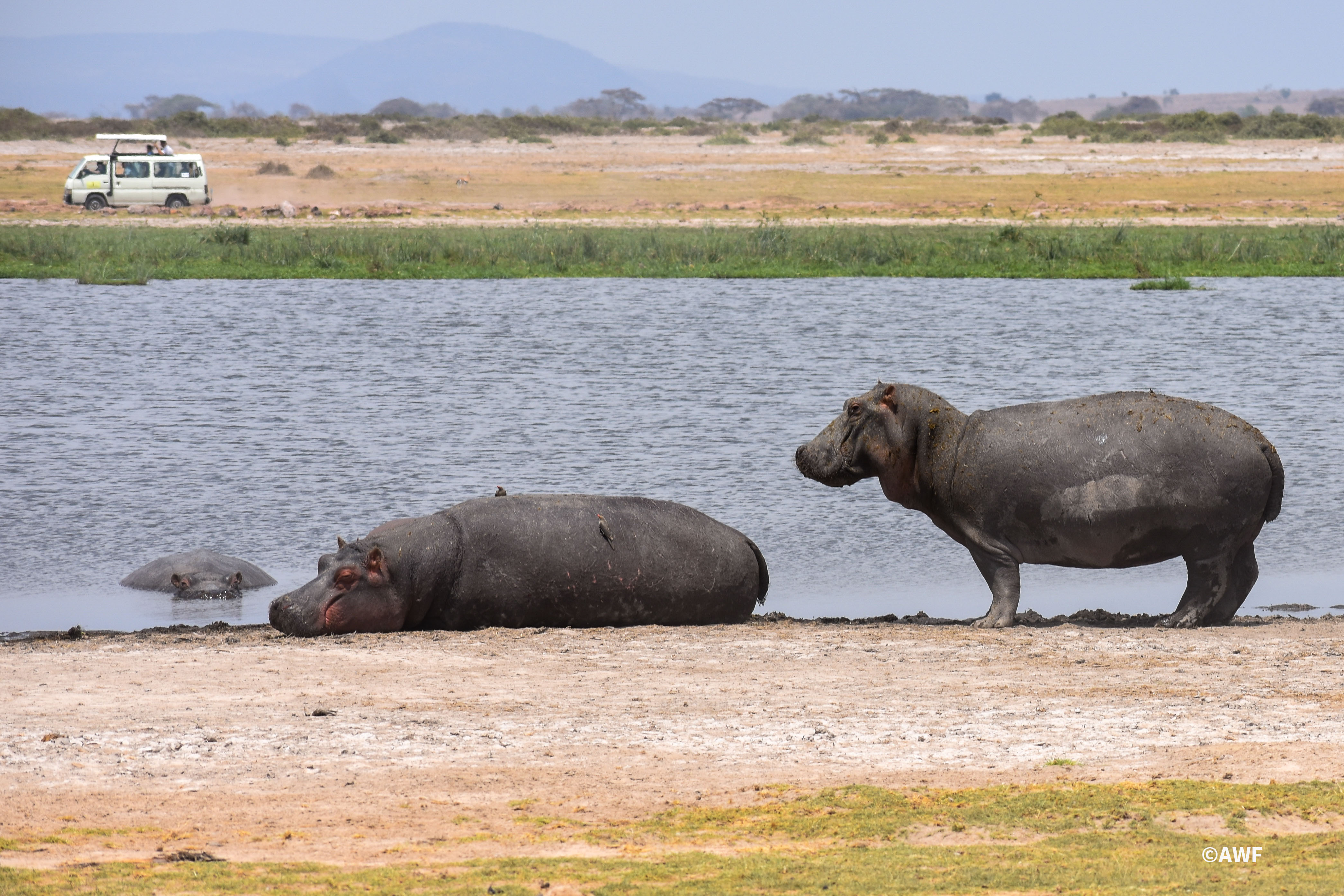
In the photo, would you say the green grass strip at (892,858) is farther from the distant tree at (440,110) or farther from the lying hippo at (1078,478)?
the distant tree at (440,110)

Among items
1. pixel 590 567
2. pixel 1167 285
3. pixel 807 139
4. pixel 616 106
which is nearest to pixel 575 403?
pixel 590 567

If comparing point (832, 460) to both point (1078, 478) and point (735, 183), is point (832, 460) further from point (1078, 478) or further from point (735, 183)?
point (735, 183)

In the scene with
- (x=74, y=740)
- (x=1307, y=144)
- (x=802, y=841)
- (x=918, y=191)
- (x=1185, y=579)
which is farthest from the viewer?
(x=1307, y=144)

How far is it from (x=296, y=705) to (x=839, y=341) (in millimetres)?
19649

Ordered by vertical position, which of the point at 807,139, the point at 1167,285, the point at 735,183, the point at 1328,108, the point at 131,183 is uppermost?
the point at 1328,108

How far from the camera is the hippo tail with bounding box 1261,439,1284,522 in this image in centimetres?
1048

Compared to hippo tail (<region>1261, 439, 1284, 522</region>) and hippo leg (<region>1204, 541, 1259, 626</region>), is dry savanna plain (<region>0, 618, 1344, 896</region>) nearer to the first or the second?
hippo leg (<region>1204, 541, 1259, 626</region>)

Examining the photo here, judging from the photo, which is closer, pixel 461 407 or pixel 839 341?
pixel 461 407

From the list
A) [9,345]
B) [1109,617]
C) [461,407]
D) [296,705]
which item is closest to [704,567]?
[1109,617]

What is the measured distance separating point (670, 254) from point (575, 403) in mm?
15972

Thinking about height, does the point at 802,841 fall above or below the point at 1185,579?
above

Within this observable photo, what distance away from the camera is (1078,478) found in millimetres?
10383

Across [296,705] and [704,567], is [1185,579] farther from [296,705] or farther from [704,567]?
[296,705]

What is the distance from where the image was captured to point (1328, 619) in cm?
1102
